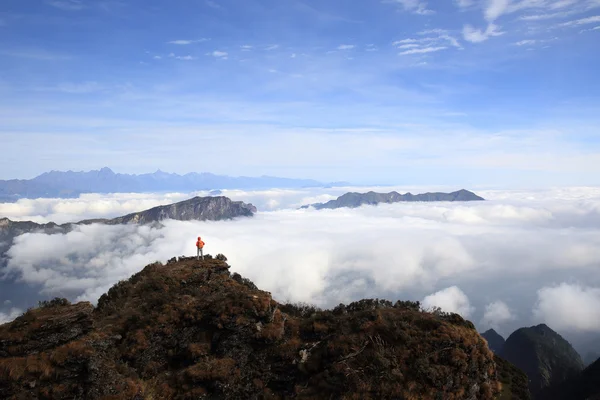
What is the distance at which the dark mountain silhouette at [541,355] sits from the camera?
118894 millimetres

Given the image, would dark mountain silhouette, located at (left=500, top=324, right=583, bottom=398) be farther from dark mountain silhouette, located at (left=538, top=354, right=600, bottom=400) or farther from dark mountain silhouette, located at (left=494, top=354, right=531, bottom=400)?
dark mountain silhouette, located at (left=494, top=354, right=531, bottom=400)

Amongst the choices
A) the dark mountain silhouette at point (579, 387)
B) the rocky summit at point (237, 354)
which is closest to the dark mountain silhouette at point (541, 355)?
the dark mountain silhouette at point (579, 387)

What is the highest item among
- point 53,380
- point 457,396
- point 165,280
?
point 165,280

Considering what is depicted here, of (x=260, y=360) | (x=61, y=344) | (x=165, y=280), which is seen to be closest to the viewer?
(x=61, y=344)

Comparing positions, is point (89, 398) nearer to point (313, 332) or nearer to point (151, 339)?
point (151, 339)

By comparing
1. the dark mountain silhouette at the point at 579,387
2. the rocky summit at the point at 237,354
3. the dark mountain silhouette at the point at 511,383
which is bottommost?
the dark mountain silhouette at the point at 579,387

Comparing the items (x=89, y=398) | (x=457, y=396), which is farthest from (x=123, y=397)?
(x=457, y=396)

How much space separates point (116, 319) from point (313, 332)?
1021cm

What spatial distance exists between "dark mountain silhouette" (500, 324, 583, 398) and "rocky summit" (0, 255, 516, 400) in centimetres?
12115

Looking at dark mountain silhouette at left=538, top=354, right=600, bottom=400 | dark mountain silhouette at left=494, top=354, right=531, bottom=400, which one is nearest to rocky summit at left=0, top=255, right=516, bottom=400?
dark mountain silhouette at left=494, top=354, right=531, bottom=400

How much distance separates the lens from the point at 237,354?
1659 cm

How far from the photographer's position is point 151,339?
17062 mm

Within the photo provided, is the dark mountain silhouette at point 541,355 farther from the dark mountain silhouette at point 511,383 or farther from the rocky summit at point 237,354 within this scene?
the rocky summit at point 237,354

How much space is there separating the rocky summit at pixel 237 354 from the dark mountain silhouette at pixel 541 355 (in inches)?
4770
